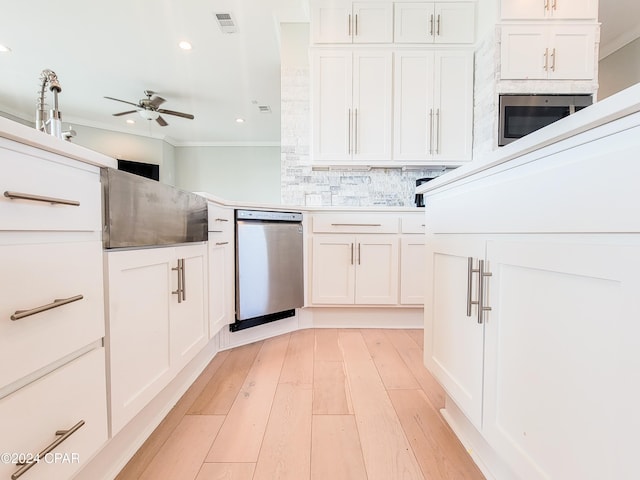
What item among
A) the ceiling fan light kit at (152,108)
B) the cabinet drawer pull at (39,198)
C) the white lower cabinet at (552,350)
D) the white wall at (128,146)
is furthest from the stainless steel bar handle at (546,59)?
the white wall at (128,146)

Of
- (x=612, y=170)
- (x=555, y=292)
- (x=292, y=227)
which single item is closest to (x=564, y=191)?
(x=612, y=170)

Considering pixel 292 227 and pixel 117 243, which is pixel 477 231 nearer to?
pixel 117 243

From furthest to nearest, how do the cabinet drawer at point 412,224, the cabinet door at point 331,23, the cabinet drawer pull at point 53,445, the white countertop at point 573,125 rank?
the cabinet door at point 331,23, the cabinet drawer at point 412,224, the cabinet drawer pull at point 53,445, the white countertop at point 573,125

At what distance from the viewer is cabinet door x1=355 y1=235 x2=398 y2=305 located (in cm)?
233

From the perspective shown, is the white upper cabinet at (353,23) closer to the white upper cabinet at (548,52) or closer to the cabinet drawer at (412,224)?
the white upper cabinet at (548,52)

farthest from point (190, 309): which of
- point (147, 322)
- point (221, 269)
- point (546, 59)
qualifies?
point (546, 59)

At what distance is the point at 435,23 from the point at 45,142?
2.90 m

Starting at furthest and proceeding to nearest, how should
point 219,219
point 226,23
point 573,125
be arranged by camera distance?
point 226,23 < point 219,219 < point 573,125

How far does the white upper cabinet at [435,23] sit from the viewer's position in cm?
246

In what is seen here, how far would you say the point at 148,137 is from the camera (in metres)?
5.96

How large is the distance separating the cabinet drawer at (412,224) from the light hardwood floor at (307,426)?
97 centimetres

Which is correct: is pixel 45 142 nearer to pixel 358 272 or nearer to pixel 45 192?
pixel 45 192

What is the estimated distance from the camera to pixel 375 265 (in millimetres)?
2340

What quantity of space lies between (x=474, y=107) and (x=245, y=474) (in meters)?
2.92
